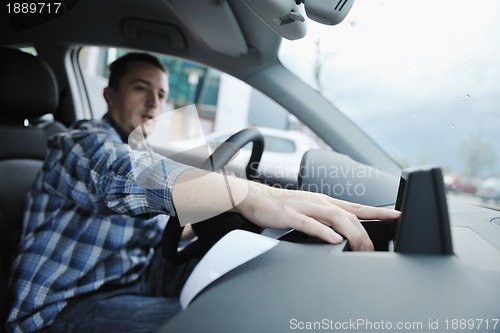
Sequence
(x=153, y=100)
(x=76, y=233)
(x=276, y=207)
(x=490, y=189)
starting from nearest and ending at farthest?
(x=490, y=189) < (x=276, y=207) < (x=76, y=233) < (x=153, y=100)

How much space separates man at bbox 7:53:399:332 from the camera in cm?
64

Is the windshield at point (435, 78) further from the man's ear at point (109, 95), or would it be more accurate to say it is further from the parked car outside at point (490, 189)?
the man's ear at point (109, 95)

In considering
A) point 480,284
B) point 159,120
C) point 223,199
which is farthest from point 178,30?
point 480,284

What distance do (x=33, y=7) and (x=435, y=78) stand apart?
87 cm

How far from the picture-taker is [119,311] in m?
0.97

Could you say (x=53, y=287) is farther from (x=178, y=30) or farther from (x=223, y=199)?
(x=178, y=30)

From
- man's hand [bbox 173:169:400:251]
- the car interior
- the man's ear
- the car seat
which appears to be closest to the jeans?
the car interior

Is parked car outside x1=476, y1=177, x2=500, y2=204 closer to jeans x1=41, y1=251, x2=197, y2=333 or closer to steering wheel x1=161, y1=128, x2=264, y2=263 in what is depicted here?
steering wheel x1=161, y1=128, x2=264, y2=263

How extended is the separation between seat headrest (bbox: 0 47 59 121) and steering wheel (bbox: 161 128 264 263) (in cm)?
97

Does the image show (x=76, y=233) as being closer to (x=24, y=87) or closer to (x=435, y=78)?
(x=24, y=87)

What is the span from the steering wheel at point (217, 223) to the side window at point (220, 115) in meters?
0.03

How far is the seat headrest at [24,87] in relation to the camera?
146cm

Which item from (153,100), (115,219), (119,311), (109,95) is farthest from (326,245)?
(109,95)

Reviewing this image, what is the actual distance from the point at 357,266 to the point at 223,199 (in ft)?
0.84
